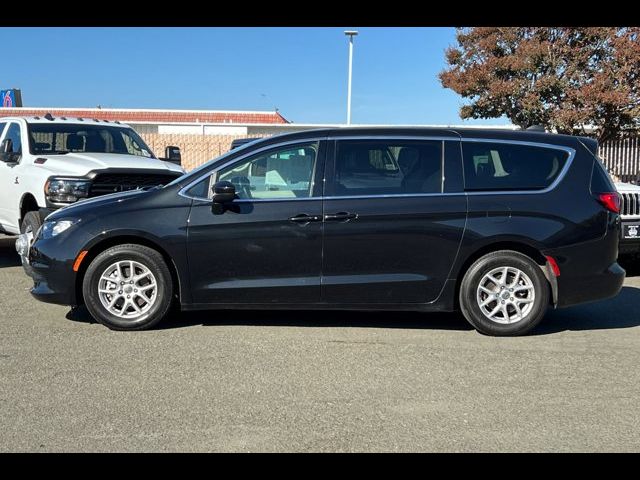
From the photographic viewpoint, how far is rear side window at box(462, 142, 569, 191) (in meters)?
5.96

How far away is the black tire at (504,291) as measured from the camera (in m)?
5.86

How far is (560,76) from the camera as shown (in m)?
17.4

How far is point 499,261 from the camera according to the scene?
19.2 ft

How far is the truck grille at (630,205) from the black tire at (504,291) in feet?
11.3

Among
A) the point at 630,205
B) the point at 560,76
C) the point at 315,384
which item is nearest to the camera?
the point at 315,384

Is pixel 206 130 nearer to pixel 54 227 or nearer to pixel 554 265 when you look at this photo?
pixel 54 227

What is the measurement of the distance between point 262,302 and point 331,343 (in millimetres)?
730

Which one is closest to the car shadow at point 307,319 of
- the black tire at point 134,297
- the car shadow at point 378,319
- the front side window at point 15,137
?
the car shadow at point 378,319

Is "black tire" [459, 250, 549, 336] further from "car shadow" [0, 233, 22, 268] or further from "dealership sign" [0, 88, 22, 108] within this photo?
"dealership sign" [0, 88, 22, 108]

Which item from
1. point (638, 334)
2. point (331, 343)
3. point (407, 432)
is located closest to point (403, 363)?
point (331, 343)

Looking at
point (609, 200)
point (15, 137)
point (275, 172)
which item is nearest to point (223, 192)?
point (275, 172)

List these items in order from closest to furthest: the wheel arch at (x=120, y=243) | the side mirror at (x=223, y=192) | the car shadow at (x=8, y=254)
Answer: the side mirror at (x=223, y=192), the wheel arch at (x=120, y=243), the car shadow at (x=8, y=254)

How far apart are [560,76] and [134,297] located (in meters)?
14.8

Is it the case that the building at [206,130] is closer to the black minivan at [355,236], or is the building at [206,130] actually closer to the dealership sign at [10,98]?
the dealership sign at [10,98]
